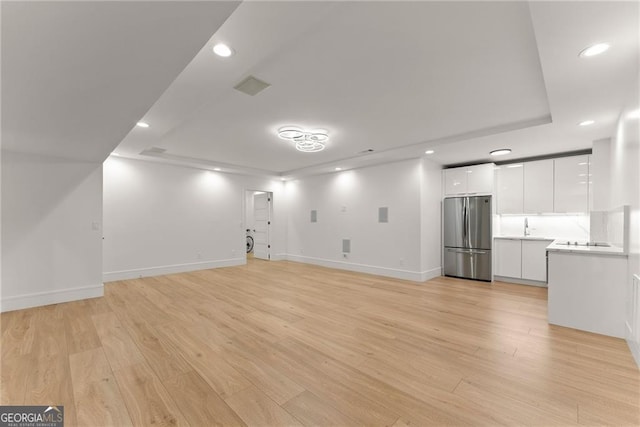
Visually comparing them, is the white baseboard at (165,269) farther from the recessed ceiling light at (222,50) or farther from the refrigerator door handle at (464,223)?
the refrigerator door handle at (464,223)

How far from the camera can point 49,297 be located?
3955 mm

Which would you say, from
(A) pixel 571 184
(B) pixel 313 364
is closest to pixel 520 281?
(A) pixel 571 184

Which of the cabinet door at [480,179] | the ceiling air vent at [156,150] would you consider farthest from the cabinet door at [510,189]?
the ceiling air vent at [156,150]

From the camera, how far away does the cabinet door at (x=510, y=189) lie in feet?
18.3

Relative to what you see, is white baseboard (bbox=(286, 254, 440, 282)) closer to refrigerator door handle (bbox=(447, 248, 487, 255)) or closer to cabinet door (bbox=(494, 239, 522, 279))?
refrigerator door handle (bbox=(447, 248, 487, 255))

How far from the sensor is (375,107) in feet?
11.1

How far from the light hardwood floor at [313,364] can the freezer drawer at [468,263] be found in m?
1.56

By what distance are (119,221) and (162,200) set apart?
962 millimetres

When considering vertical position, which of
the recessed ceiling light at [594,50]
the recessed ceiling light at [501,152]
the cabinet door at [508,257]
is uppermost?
the recessed ceiling light at [594,50]

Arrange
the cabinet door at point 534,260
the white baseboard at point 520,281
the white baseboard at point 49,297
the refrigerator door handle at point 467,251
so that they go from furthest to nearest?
the refrigerator door handle at point 467,251 < the white baseboard at point 520,281 < the cabinet door at point 534,260 < the white baseboard at point 49,297

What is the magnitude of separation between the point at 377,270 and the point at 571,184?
4185 millimetres

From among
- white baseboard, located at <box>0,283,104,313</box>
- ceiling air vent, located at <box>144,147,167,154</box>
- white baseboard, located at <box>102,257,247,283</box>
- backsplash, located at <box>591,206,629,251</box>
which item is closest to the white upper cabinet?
backsplash, located at <box>591,206,629,251</box>

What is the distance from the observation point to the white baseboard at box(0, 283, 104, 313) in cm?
368

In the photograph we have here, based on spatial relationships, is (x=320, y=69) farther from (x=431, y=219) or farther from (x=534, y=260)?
(x=534, y=260)
